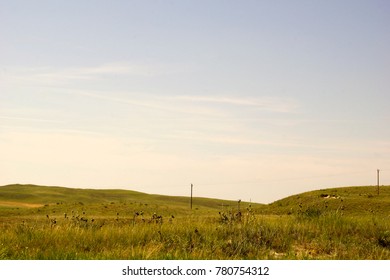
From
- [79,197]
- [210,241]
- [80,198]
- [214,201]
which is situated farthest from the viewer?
[214,201]

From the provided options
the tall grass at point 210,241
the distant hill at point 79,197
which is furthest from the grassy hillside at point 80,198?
the tall grass at point 210,241

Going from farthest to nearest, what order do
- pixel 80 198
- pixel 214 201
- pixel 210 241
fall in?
pixel 214 201 → pixel 80 198 → pixel 210 241

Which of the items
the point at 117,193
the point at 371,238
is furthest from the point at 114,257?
the point at 117,193

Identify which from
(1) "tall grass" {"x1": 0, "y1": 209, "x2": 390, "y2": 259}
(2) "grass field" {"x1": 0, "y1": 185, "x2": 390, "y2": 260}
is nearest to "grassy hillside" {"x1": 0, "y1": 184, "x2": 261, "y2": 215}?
(2) "grass field" {"x1": 0, "y1": 185, "x2": 390, "y2": 260}

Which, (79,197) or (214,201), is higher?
(214,201)

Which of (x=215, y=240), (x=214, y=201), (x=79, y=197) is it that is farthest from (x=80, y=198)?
(x=215, y=240)

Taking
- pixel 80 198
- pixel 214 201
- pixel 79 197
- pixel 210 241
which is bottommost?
pixel 210 241

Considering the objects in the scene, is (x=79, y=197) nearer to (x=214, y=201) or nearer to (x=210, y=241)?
(x=214, y=201)

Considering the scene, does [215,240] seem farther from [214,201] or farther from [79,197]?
[214,201]

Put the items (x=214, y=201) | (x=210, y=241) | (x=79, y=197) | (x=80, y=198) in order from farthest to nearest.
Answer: (x=214, y=201), (x=79, y=197), (x=80, y=198), (x=210, y=241)

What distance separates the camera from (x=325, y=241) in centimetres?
1427

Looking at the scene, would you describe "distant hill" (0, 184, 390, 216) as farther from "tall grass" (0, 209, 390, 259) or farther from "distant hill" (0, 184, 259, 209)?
"tall grass" (0, 209, 390, 259)

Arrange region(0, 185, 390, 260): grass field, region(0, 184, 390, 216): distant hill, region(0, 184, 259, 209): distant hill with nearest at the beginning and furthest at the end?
region(0, 185, 390, 260): grass field < region(0, 184, 390, 216): distant hill < region(0, 184, 259, 209): distant hill

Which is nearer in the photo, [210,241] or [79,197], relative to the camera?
[210,241]
